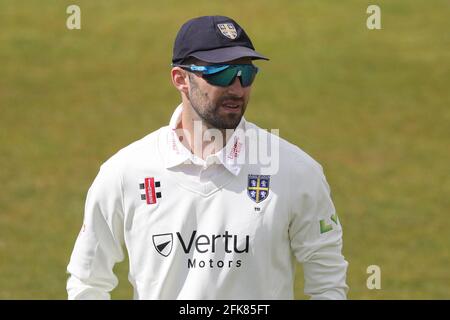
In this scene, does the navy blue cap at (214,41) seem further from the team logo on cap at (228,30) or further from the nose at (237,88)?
the nose at (237,88)

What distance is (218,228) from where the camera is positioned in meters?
6.11

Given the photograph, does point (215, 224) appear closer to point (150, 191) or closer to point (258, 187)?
point (258, 187)

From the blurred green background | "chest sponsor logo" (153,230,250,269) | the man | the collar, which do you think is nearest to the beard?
the man

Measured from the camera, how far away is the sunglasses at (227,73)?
19.7 feet

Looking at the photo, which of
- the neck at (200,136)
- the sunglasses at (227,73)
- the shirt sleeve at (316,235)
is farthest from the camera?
the neck at (200,136)

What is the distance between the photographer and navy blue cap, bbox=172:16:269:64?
6008mm

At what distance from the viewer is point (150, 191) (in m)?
6.23

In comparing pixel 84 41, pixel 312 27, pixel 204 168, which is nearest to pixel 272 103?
pixel 312 27

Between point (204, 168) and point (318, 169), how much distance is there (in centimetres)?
61

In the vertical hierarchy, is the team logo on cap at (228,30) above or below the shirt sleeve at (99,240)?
above

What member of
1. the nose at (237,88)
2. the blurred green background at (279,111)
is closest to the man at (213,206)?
the nose at (237,88)

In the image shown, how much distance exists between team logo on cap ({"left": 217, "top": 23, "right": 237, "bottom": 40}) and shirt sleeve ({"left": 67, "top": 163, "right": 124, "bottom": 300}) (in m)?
0.96

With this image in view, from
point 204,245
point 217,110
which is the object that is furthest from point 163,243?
point 217,110

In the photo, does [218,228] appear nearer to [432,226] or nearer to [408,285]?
[408,285]
